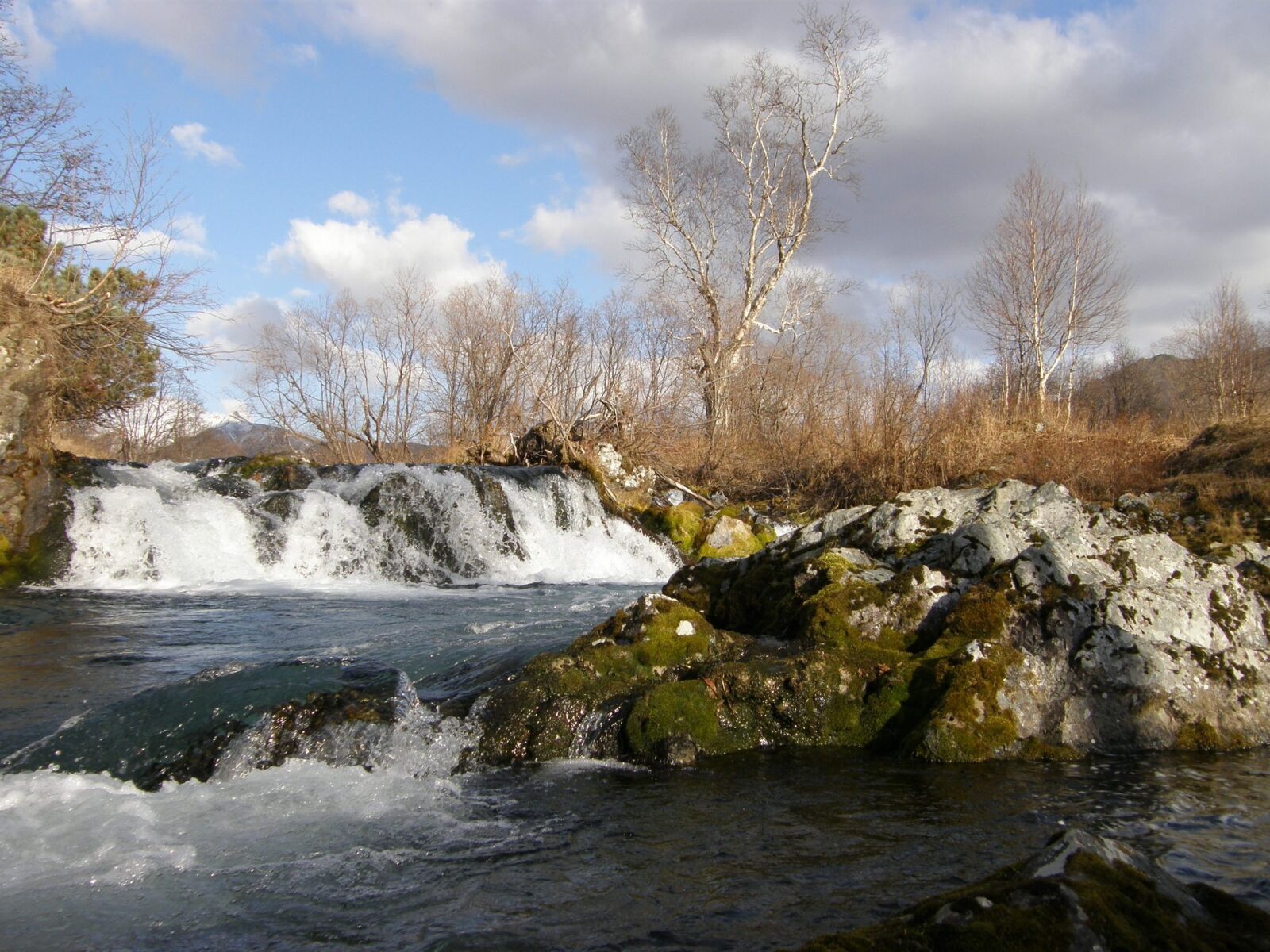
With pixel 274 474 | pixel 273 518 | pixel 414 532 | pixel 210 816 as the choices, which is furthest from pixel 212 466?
pixel 210 816

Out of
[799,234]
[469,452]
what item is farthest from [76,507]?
[799,234]

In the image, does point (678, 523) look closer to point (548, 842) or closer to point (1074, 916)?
point (548, 842)

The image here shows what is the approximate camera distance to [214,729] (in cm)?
474

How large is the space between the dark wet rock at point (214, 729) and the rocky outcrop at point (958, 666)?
0.78 m

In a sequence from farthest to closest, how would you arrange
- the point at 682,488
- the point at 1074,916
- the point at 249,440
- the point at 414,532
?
the point at 249,440 → the point at 682,488 → the point at 414,532 → the point at 1074,916

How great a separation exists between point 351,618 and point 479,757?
4971 mm

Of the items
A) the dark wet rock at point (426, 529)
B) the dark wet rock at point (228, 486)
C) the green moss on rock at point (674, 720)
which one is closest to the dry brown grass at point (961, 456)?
the dark wet rock at point (426, 529)

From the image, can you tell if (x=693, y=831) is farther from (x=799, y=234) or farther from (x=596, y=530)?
(x=799, y=234)

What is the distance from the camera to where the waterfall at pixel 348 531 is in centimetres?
1151

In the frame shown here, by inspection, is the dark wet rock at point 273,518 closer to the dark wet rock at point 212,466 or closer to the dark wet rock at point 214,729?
the dark wet rock at point 212,466

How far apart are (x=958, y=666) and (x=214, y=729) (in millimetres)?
4412

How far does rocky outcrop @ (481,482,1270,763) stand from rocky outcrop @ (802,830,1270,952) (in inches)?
101

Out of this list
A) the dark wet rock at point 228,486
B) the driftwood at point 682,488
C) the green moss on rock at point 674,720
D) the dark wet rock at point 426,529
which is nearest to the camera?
the green moss on rock at point 674,720

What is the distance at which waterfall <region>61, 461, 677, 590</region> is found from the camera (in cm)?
1151
